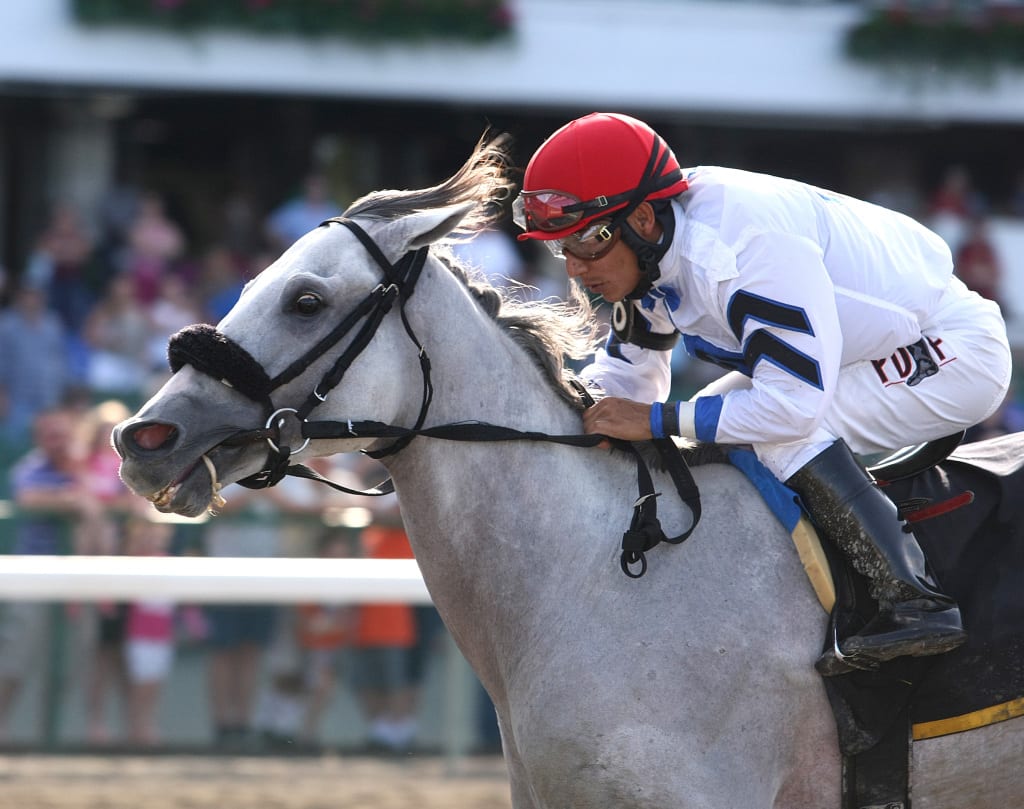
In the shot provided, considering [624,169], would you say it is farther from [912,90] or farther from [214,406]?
[912,90]

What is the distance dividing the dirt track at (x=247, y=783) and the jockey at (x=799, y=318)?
10.6ft

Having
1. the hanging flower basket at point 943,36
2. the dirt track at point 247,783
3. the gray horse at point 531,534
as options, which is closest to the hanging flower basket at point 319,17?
the hanging flower basket at point 943,36

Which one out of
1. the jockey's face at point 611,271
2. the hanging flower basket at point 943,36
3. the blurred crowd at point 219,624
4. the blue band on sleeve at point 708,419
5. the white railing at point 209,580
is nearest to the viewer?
the blue band on sleeve at point 708,419

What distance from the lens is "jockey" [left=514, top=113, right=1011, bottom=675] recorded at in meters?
3.09

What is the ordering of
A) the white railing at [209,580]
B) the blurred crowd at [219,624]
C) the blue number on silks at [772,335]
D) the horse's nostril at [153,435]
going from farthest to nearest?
1. the blurred crowd at [219,624]
2. the white railing at [209,580]
3. the blue number on silks at [772,335]
4. the horse's nostril at [153,435]

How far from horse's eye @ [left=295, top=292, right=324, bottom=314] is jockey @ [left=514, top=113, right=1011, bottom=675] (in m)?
0.54

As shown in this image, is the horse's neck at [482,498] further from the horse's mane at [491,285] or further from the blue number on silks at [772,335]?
the blue number on silks at [772,335]

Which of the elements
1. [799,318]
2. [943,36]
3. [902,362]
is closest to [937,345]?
[902,362]

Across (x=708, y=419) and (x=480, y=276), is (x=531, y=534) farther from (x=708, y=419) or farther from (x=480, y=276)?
(x=480, y=276)

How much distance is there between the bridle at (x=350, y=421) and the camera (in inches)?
119

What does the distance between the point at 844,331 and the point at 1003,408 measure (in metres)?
5.68

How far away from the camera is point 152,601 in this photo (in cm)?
621

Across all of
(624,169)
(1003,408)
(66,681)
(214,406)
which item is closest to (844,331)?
(624,169)

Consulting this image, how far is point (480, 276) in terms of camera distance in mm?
3496
